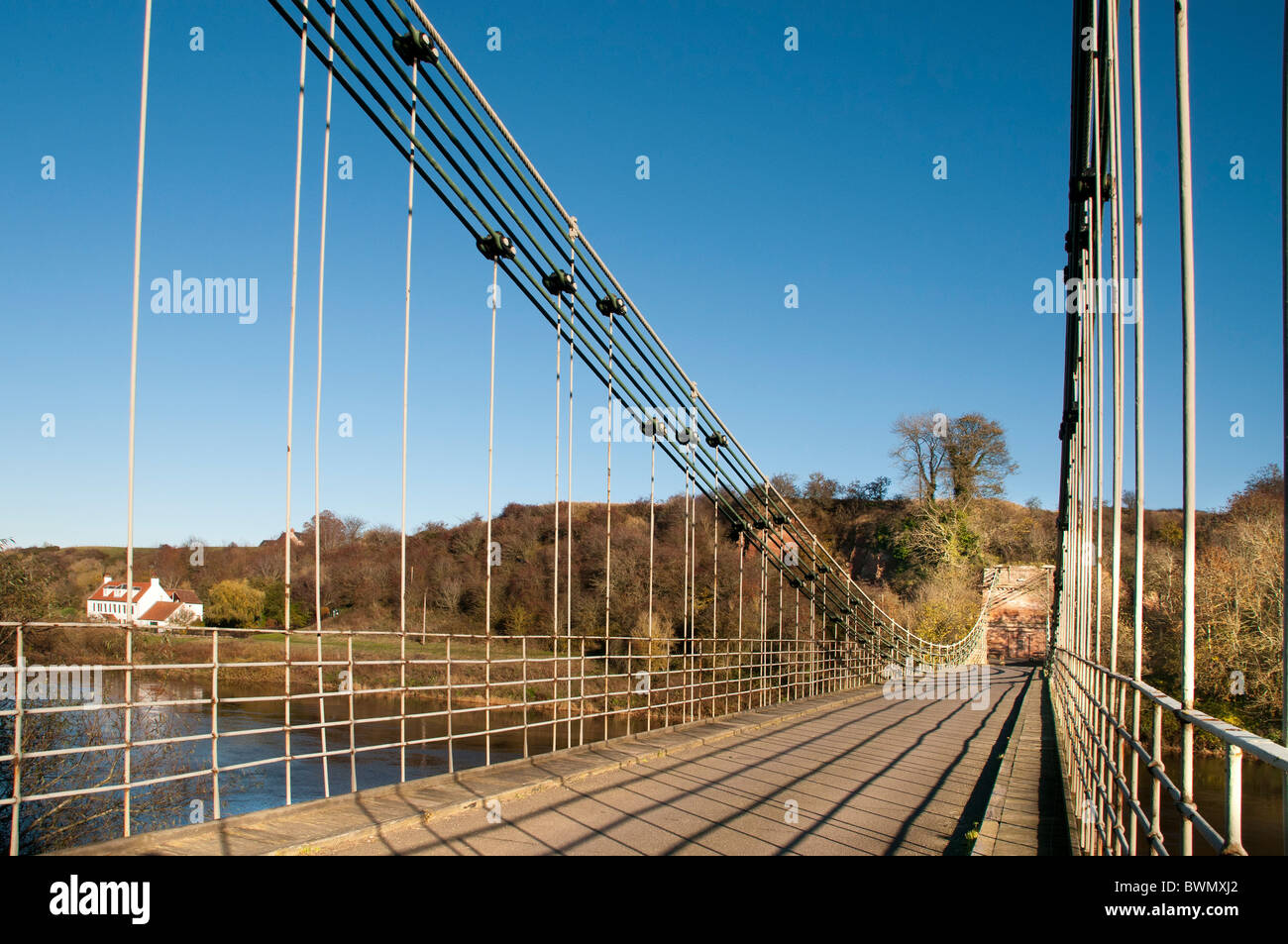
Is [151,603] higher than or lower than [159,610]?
higher

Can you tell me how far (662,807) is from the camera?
5.66 m

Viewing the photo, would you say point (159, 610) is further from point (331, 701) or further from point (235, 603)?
point (331, 701)

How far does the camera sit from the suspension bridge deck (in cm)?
436

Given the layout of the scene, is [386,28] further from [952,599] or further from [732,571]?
[952,599]

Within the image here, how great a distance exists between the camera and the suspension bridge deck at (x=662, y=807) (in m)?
4.36

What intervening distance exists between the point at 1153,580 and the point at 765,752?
20.8 m

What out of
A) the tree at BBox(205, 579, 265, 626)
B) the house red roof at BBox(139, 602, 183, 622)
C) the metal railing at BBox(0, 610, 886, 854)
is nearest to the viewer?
the metal railing at BBox(0, 610, 886, 854)

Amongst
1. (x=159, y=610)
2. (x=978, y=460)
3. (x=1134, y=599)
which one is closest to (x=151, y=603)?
(x=159, y=610)
